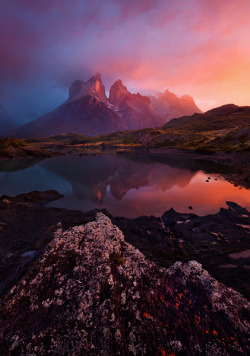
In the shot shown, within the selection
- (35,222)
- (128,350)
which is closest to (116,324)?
(128,350)

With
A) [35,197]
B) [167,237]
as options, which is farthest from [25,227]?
[167,237]

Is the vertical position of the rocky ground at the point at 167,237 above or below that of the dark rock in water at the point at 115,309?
below

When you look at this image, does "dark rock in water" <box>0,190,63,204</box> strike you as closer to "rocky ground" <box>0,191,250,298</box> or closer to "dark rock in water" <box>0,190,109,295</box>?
"dark rock in water" <box>0,190,109,295</box>

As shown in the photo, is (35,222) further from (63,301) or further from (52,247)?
(63,301)

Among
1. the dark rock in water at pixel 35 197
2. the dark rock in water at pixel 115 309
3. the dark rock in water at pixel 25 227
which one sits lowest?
the dark rock in water at pixel 35 197

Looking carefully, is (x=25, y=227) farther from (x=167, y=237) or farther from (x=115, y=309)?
(x=115, y=309)

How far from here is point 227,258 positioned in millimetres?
11172

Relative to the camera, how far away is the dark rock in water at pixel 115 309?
3.83m

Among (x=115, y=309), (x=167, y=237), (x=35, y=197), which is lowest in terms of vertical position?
(x=35, y=197)

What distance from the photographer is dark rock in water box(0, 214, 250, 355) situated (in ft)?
12.6

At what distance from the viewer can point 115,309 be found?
4.61 meters

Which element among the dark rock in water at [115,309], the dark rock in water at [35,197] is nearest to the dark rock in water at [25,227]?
the dark rock in water at [35,197]

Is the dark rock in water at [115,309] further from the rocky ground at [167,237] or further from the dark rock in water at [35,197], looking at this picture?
the dark rock in water at [35,197]

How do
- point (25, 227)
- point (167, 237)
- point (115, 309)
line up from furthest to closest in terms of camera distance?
point (25, 227)
point (167, 237)
point (115, 309)
